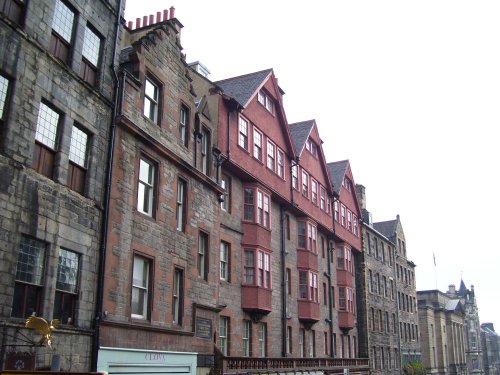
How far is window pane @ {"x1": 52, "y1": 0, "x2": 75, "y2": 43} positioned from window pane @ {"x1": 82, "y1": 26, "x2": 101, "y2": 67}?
774 mm

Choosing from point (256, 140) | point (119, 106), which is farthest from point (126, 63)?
point (256, 140)

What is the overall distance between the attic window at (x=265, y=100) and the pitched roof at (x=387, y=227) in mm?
32783

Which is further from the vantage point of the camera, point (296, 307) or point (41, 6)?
point (296, 307)

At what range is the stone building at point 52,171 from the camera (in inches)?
551

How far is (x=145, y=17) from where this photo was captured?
84.9ft

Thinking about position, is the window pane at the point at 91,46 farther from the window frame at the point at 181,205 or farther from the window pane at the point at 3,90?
the window frame at the point at 181,205

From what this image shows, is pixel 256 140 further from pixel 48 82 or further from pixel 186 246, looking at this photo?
pixel 48 82

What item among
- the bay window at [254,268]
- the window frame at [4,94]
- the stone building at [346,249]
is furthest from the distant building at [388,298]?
the window frame at [4,94]

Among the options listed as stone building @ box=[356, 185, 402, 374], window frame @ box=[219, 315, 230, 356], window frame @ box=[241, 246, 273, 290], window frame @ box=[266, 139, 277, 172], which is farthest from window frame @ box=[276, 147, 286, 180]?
stone building @ box=[356, 185, 402, 374]

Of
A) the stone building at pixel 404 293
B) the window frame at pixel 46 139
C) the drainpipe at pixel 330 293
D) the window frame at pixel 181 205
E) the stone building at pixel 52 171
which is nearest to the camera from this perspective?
the stone building at pixel 52 171

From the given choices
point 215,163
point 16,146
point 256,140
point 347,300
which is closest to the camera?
point 16,146

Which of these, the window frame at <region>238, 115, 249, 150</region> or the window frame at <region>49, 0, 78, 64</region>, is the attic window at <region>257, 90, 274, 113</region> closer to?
the window frame at <region>238, 115, 249, 150</region>

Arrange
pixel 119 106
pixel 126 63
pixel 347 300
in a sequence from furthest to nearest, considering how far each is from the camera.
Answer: pixel 347 300, pixel 126 63, pixel 119 106

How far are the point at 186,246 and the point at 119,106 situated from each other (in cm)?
625
